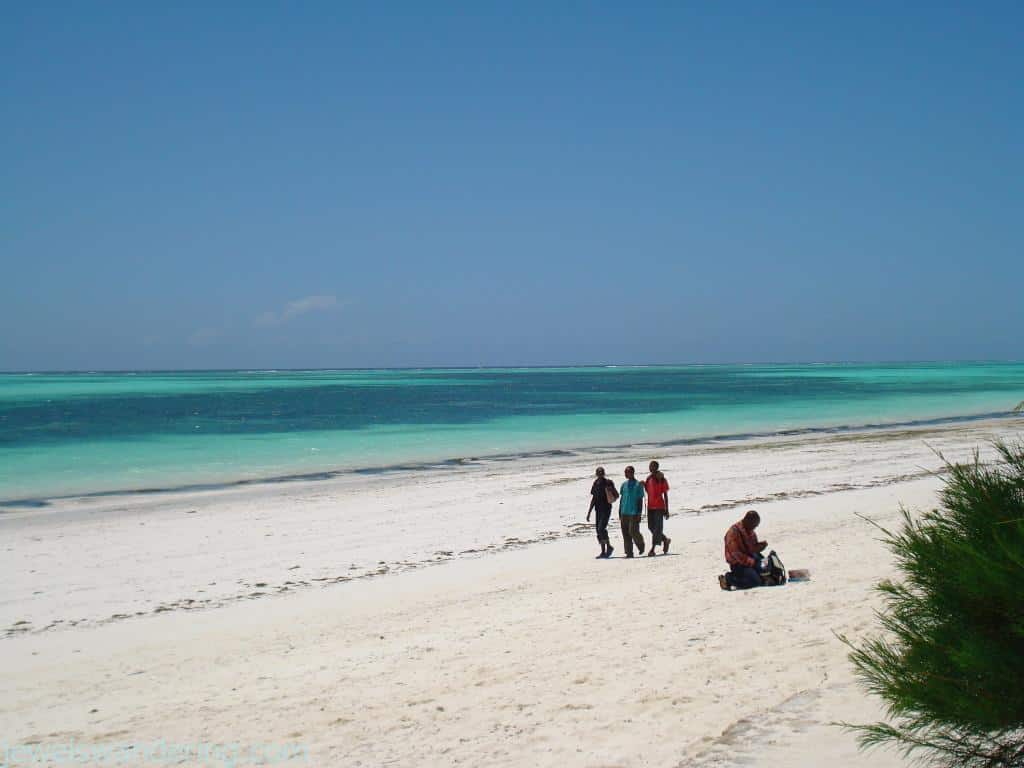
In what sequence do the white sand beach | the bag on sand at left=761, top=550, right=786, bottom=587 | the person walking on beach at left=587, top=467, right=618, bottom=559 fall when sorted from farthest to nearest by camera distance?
the person walking on beach at left=587, top=467, right=618, bottom=559 < the bag on sand at left=761, top=550, right=786, bottom=587 < the white sand beach

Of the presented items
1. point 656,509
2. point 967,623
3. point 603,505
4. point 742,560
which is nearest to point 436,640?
point 742,560

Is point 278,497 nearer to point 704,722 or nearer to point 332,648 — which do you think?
point 332,648

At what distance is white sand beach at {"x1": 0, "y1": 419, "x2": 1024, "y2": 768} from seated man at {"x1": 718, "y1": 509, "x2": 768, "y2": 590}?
0.32 m

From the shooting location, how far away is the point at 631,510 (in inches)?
533

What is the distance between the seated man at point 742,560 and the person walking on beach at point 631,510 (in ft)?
8.93

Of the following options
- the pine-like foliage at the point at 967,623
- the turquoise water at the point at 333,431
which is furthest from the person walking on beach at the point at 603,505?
the turquoise water at the point at 333,431

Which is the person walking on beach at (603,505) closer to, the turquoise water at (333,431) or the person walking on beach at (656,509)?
the person walking on beach at (656,509)

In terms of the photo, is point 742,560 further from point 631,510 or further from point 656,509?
point 656,509

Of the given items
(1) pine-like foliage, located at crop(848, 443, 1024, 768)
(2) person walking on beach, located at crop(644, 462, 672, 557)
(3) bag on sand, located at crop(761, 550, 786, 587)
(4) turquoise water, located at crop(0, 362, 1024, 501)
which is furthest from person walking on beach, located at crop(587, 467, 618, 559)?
(4) turquoise water, located at crop(0, 362, 1024, 501)

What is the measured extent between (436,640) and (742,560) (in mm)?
3984

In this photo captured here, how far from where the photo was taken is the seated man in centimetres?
1071

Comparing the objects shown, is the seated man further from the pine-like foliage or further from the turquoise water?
the turquoise water

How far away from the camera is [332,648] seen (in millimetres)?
9359

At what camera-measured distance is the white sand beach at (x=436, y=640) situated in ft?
21.2
